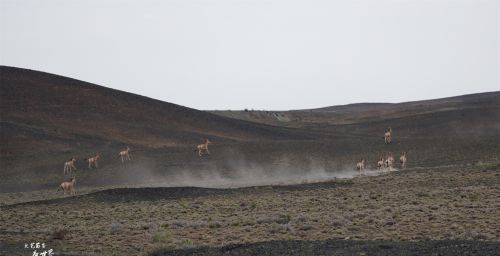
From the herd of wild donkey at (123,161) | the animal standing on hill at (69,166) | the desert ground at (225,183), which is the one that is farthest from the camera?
the animal standing on hill at (69,166)

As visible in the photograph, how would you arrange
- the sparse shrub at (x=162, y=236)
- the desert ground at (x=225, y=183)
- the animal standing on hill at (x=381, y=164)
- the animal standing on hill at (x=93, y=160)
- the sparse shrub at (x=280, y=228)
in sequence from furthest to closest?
1. the animal standing on hill at (x=93, y=160)
2. the animal standing on hill at (x=381, y=164)
3. the sparse shrub at (x=280, y=228)
4. the sparse shrub at (x=162, y=236)
5. the desert ground at (x=225, y=183)

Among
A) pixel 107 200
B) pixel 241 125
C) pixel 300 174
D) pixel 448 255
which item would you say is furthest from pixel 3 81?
pixel 448 255

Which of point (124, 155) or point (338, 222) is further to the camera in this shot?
point (124, 155)

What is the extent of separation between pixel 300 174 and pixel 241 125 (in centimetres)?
4053

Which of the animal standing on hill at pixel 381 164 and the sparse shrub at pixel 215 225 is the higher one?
the animal standing on hill at pixel 381 164

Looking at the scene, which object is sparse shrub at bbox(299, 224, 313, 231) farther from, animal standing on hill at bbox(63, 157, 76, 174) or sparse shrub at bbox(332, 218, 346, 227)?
animal standing on hill at bbox(63, 157, 76, 174)

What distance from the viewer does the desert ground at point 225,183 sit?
77.3ft

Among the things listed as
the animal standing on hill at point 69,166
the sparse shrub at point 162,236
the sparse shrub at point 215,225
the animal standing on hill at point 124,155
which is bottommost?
the sparse shrub at point 162,236

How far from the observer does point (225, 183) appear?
159 feet

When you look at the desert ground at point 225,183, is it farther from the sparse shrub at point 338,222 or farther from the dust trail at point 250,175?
the dust trail at point 250,175

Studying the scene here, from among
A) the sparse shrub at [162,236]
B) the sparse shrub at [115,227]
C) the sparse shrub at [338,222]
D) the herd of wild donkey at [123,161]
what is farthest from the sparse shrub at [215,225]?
the herd of wild donkey at [123,161]

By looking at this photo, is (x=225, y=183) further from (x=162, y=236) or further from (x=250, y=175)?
(x=162, y=236)

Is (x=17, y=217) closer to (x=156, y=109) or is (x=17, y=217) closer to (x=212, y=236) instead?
(x=212, y=236)

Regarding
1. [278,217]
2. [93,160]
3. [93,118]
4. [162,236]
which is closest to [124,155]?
[93,160]
